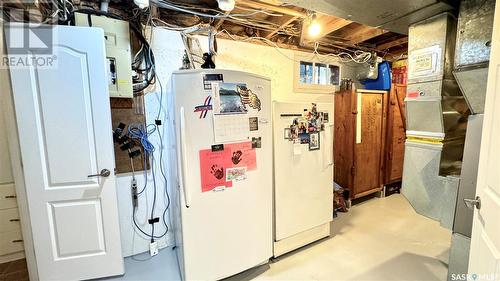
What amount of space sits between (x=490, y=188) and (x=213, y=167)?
1596mm

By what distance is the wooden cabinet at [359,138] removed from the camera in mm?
3340

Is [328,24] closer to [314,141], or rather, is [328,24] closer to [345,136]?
[314,141]

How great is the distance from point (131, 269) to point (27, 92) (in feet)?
5.71

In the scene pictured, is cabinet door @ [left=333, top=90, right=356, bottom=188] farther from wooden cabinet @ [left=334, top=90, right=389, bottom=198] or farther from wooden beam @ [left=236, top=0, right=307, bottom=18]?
wooden beam @ [left=236, top=0, right=307, bottom=18]

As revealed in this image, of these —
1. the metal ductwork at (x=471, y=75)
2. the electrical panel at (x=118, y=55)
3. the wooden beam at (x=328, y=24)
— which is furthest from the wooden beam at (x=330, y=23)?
the electrical panel at (x=118, y=55)

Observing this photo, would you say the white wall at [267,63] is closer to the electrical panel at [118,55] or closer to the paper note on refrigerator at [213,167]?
the electrical panel at [118,55]

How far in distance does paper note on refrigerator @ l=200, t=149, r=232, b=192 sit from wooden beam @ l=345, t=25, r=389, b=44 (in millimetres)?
2428

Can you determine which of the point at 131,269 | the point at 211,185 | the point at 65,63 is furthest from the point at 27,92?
the point at 131,269

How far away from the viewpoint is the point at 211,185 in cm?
179

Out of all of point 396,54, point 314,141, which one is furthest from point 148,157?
point 396,54

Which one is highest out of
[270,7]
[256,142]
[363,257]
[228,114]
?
[270,7]

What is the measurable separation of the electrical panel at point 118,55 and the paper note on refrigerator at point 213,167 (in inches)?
40.9

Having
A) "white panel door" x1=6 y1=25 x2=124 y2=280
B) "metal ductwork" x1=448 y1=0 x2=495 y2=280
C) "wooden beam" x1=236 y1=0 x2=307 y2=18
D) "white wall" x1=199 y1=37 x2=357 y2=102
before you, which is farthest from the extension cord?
"metal ductwork" x1=448 y1=0 x2=495 y2=280

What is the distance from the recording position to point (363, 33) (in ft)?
9.75
